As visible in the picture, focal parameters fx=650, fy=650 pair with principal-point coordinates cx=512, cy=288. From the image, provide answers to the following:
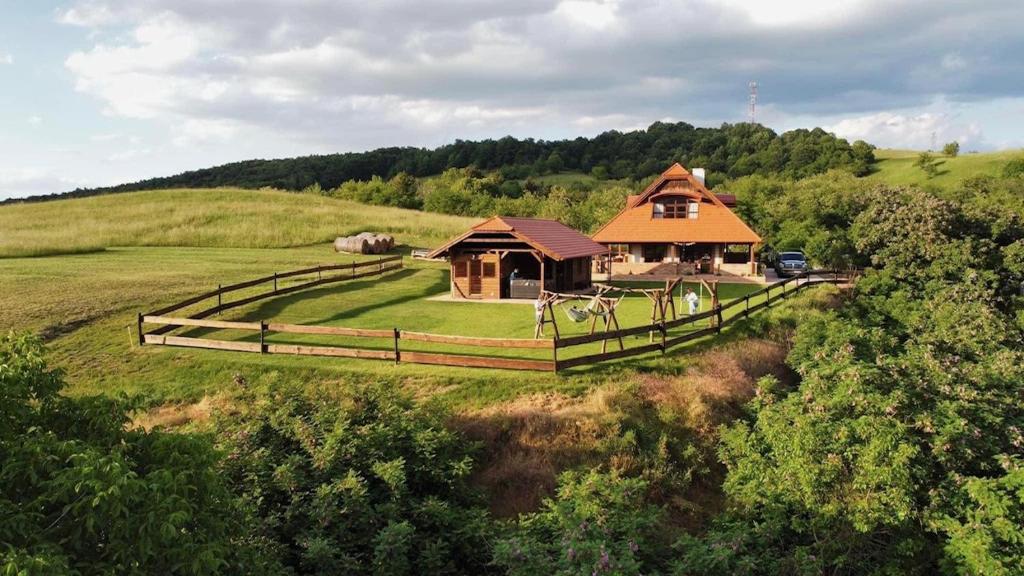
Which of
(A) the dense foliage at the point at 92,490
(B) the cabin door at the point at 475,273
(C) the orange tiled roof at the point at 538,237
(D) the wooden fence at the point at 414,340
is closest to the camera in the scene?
(A) the dense foliage at the point at 92,490

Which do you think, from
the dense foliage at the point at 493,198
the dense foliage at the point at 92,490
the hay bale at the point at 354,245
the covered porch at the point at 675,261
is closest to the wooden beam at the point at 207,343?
the dense foliage at the point at 92,490

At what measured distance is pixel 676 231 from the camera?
39.7m

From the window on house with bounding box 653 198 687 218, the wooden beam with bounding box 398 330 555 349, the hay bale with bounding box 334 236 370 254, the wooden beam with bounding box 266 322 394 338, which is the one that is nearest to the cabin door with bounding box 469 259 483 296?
the wooden beam with bounding box 266 322 394 338

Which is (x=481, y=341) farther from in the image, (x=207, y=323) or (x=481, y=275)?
(x=481, y=275)

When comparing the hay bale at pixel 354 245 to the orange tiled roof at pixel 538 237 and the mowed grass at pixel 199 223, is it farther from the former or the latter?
the orange tiled roof at pixel 538 237

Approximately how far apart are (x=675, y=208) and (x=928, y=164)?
70502 millimetres

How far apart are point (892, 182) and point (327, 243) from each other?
79.8 metres

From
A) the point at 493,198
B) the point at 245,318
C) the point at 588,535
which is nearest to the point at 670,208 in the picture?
the point at 245,318

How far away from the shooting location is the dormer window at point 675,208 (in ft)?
133

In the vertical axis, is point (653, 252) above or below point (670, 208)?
below

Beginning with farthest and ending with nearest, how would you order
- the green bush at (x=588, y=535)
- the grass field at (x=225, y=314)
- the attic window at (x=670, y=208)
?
the attic window at (x=670, y=208) < the grass field at (x=225, y=314) < the green bush at (x=588, y=535)

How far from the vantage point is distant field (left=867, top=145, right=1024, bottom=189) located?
83.4 m

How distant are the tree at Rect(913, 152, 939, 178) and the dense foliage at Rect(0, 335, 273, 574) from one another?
10340cm

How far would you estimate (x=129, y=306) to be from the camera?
78.6 feet
